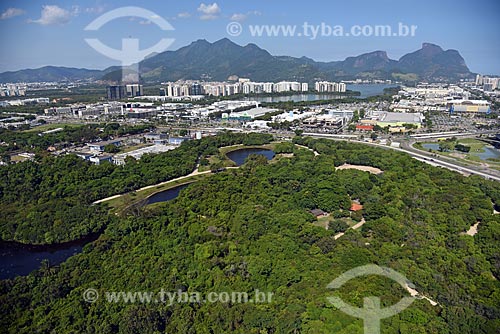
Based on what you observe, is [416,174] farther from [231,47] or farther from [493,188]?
[231,47]

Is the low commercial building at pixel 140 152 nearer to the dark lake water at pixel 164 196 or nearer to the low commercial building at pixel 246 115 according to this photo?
the dark lake water at pixel 164 196

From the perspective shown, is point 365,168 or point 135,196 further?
point 365,168

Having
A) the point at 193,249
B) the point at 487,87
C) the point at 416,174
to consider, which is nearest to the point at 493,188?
the point at 416,174

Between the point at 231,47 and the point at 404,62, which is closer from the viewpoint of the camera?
the point at 231,47

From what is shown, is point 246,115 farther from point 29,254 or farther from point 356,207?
point 29,254

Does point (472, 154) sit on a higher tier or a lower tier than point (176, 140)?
lower

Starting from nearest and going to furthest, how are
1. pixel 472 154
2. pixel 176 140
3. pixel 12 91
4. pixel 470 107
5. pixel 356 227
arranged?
pixel 356 227 < pixel 472 154 < pixel 176 140 < pixel 470 107 < pixel 12 91

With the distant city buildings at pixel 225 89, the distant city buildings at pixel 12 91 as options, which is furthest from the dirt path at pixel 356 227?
the distant city buildings at pixel 12 91

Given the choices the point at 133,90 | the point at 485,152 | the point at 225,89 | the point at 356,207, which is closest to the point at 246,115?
the point at 485,152

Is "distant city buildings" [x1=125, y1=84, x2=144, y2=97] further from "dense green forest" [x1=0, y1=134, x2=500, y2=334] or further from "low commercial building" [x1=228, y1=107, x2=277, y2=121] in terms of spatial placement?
"dense green forest" [x1=0, y1=134, x2=500, y2=334]
